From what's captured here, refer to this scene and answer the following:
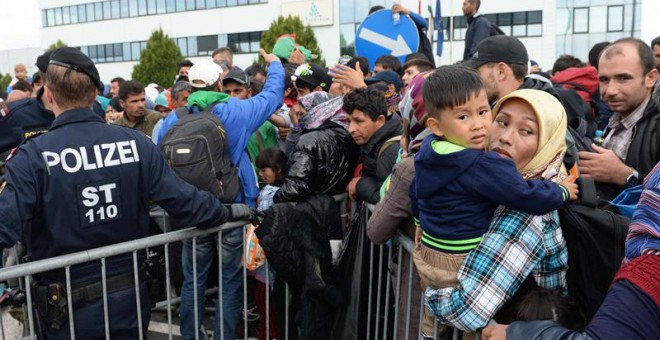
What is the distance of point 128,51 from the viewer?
51156 mm

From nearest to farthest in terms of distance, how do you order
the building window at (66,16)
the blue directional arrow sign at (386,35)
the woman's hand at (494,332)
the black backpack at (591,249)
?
1. the woman's hand at (494,332)
2. the black backpack at (591,249)
3. the blue directional arrow sign at (386,35)
4. the building window at (66,16)

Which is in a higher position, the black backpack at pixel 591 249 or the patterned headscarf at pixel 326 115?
the patterned headscarf at pixel 326 115

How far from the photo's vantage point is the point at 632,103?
125 inches

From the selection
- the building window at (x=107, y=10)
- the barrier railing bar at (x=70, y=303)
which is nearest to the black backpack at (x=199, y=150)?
the barrier railing bar at (x=70, y=303)

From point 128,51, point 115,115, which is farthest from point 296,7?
point 115,115

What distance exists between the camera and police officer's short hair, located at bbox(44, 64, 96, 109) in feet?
9.20

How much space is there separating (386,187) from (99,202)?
1.55 metres

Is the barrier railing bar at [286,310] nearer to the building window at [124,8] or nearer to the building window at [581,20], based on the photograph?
the building window at [581,20]

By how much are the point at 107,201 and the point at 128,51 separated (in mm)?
52850

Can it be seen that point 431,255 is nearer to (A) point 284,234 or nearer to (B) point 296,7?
(A) point 284,234

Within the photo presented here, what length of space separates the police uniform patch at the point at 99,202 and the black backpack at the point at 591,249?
2172 millimetres

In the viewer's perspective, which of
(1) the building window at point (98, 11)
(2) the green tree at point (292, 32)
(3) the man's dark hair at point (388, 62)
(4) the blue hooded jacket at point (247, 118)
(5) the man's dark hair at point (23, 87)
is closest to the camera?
(4) the blue hooded jacket at point (247, 118)

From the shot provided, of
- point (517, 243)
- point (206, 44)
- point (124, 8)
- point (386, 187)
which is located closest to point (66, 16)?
point (124, 8)

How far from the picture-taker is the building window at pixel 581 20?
122 ft
